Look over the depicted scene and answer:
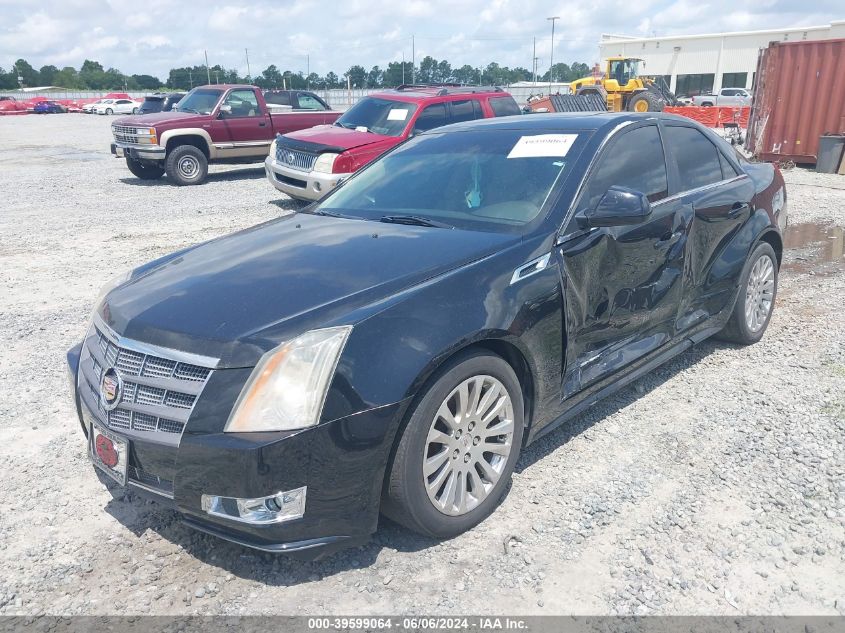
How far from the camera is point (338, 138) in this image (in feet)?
34.5

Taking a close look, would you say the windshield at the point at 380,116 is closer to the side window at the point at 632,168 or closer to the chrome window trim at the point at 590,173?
the chrome window trim at the point at 590,173

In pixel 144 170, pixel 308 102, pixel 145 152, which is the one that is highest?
pixel 308 102

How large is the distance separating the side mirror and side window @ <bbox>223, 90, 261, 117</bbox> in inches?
498

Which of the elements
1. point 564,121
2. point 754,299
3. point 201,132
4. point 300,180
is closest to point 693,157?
point 564,121

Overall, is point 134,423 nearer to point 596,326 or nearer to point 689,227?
point 596,326

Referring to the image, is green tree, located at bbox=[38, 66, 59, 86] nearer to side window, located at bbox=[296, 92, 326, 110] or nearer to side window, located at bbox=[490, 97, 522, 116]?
side window, located at bbox=[296, 92, 326, 110]

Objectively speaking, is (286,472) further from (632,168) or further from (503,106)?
(503,106)

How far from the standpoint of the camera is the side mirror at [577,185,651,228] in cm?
332

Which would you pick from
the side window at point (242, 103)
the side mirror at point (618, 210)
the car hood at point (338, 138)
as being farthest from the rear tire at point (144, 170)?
the side mirror at point (618, 210)

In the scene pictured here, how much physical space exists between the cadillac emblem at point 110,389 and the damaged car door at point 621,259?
196cm

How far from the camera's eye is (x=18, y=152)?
21.9 metres

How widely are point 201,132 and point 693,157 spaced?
462 inches

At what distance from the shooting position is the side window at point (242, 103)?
14.6m

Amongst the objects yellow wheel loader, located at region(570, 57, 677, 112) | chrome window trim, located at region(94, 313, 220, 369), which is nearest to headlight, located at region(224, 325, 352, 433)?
chrome window trim, located at region(94, 313, 220, 369)
